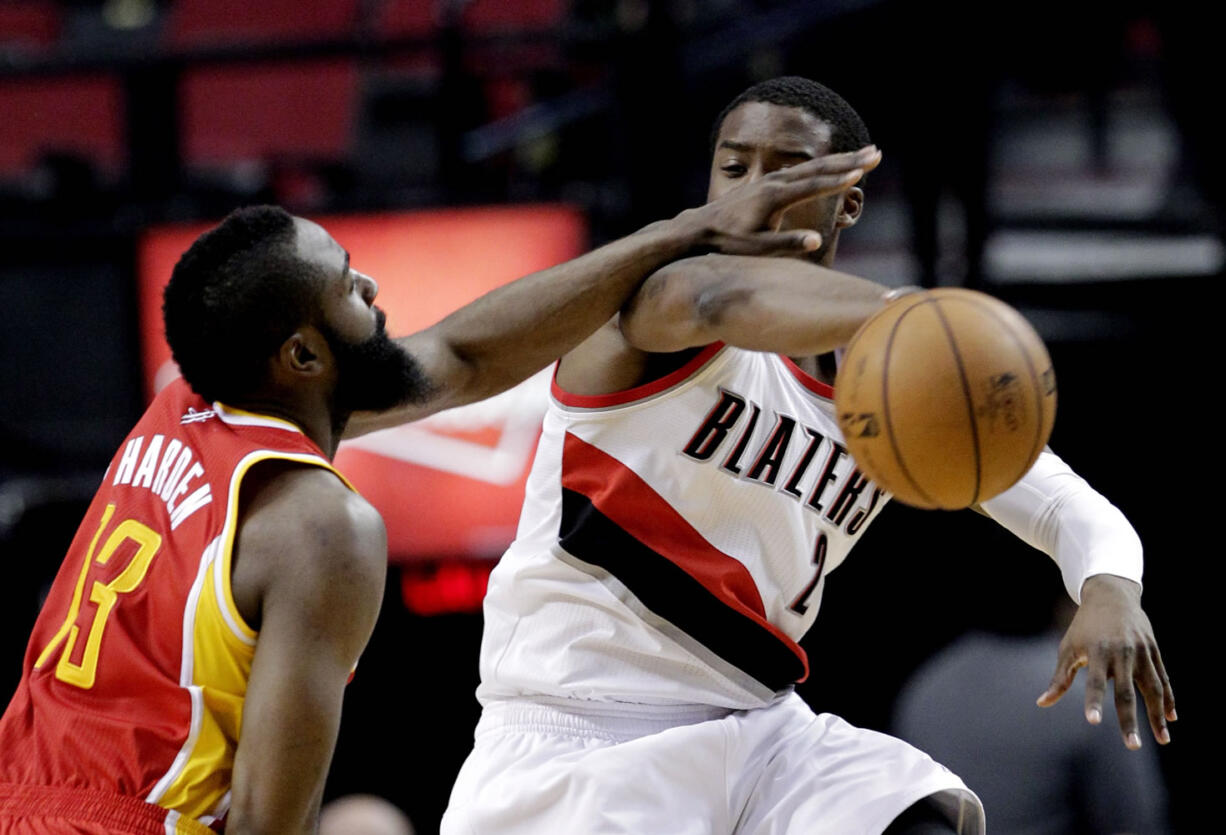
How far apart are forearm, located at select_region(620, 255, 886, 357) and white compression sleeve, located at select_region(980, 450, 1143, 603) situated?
0.79 meters

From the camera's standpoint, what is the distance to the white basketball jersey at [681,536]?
9.72 ft

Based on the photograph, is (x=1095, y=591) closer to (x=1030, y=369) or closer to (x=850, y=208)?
(x=1030, y=369)

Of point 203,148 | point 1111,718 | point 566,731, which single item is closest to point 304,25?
point 203,148

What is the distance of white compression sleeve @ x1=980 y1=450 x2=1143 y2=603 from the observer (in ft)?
9.90

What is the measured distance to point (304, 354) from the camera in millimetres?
2672

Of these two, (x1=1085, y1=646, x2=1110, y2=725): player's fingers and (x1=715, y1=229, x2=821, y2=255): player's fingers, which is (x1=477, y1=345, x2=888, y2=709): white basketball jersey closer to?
(x1=715, y1=229, x2=821, y2=255): player's fingers

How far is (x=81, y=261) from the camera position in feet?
19.3

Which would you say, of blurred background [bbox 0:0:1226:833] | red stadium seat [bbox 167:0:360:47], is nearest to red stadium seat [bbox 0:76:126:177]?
red stadium seat [bbox 167:0:360:47]

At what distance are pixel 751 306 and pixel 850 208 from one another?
104 cm

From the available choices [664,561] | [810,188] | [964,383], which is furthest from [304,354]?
[964,383]

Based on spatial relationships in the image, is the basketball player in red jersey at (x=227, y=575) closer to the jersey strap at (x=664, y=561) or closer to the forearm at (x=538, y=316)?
the forearm at (x=538, y=316)

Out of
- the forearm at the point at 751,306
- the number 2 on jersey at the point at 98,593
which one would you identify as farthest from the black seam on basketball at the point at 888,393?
the number 2 on jersey at the point at 98,593

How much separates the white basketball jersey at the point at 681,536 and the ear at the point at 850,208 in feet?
1.69

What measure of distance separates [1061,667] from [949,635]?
11.1 feet
